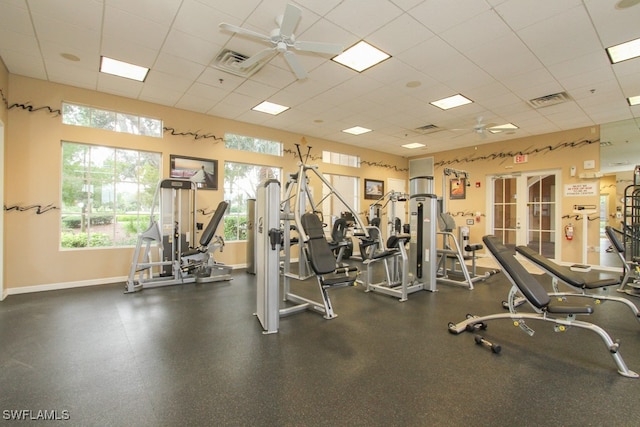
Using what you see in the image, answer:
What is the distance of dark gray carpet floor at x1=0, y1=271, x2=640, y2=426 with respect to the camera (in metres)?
1.86

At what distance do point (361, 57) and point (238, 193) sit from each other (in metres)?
4.09

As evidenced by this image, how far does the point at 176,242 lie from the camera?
543 cm

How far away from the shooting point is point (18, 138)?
14.8 feet

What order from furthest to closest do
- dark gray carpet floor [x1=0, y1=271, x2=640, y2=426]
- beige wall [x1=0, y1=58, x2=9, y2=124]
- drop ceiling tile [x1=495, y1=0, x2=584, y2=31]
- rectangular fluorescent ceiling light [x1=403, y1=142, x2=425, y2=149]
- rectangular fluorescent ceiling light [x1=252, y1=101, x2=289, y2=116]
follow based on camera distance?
rectangular fluorescent ceiling light [x1=403, y1=142, x2=425, y2=149] → rectangular fluorescent ceiling light [x1=252, y1=101, x2=289, y2=116] → beige wall [x1=0, y1=58, x2=9, y2=124] → drop ceiling tile [x1=495, y1=0, x2=584, y2=31] → dark gray carpet floor [x1=0, y1=271, x2=640, y2=426]

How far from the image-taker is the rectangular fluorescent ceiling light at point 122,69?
13.6ft

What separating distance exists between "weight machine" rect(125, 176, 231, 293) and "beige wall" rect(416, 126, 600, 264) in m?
7.01

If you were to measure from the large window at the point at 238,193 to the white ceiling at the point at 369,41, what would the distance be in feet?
4.00

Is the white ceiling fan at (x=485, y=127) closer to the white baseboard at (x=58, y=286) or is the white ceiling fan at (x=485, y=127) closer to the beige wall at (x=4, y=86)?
the white baseboard at (x=58, y=286)

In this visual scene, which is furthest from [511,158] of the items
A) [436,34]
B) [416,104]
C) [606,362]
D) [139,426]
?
[139,426]

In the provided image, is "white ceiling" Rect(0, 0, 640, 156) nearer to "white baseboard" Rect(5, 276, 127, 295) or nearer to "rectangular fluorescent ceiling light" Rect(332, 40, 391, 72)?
"rectangular fluorescent ceiling light" Rect(332, 40, 391, 72)

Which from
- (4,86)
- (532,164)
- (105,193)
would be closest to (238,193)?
(105,193)

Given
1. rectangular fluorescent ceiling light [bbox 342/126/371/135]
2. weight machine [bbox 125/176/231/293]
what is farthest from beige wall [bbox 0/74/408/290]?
rectangular fluorescent ceiling light [bbox 342/126/371/135]

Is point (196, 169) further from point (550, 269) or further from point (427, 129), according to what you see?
point (550, 269)

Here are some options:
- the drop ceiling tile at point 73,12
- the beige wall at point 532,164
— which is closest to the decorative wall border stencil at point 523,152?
the beige wall at point 532,164
